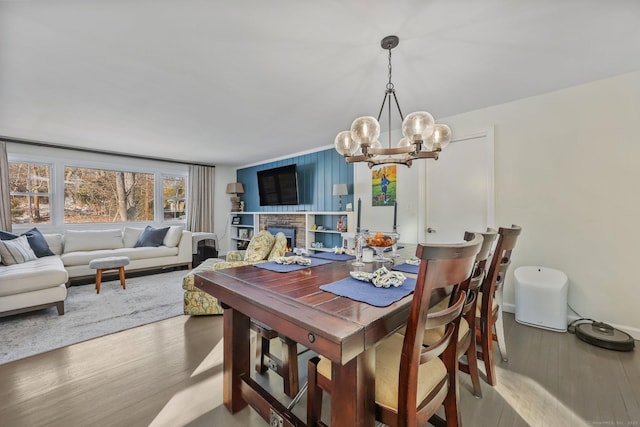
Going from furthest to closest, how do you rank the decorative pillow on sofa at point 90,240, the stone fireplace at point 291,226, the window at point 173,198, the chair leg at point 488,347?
the window at point 173,198 → the stone fireplace at point 291,226 → the decorative pillow on sofa at point 90,240 → the chair leg at point 488,347

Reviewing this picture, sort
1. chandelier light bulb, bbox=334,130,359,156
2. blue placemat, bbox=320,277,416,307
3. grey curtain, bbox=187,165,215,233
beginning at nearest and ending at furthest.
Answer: blue placemat, bbox=320,277,416,307
chandelier light bulb, bbox=334,130,359,156
grey curtain, bbox=187,165,215,233

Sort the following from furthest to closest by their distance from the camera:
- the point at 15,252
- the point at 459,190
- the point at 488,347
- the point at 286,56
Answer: the point at 15,252, the point at 459,190, the point at 286,56, the point at 488,347

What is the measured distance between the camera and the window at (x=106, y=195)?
4961mm

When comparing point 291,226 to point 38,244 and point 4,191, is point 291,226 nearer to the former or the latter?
point 38,244

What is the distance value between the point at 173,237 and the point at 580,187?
19.4 ft

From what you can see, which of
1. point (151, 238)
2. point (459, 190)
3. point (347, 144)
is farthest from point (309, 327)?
point (151, 238)

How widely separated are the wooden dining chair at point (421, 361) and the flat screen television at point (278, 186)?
4297 millimetres

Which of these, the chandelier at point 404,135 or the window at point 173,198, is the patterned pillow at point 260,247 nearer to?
the chandelier at point 404,135

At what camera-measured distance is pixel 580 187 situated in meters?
2.59

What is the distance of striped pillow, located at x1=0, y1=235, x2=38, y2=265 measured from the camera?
3379 millimetres

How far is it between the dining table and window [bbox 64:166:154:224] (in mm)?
5205

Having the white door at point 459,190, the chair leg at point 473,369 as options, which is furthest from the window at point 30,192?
the chair leg at point 473,369

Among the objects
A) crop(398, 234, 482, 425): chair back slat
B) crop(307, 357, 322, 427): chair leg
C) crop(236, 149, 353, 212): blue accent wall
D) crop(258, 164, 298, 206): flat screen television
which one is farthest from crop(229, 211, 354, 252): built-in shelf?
crop(398, 234, 482, 425): chair back slat

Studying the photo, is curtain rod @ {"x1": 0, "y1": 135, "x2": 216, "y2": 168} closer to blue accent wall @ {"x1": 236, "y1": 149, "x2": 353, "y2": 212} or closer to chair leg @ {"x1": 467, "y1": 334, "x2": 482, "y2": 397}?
blue accent wall @ {"x1": 236, "y1": 149, "x2": 353, "y2": 212}
